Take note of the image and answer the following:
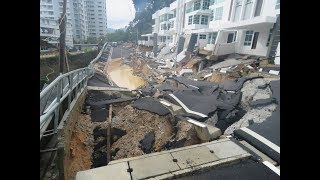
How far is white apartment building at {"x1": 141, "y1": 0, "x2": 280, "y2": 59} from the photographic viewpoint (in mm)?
16742

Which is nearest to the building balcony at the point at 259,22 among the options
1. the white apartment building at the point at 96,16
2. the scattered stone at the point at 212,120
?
the scattered stone at the point at 212,120

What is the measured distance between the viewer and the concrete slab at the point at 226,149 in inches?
147

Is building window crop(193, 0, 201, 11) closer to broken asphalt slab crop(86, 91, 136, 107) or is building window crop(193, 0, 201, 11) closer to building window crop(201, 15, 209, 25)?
building window crop(201, 15, 209, 25)

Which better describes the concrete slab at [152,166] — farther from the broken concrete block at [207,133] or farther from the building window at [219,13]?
the building window at [219,13]

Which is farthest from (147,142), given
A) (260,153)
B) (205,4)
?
(205,4)

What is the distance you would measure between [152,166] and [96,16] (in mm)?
62981

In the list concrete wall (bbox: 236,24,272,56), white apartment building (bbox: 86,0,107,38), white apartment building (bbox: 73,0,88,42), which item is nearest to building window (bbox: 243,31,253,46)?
concrete wall (bbox: 236,24,272,56)

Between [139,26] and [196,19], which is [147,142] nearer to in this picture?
[196,19]

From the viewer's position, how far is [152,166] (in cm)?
346

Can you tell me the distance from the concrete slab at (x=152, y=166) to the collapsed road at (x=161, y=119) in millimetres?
1850

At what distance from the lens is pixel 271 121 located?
491 cm

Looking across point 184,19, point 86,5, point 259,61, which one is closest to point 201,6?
point 184,19
